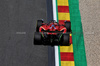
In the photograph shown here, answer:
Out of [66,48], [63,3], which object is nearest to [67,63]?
[66,48]

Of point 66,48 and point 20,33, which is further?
point 20,33

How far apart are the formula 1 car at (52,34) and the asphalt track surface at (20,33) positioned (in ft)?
2.18

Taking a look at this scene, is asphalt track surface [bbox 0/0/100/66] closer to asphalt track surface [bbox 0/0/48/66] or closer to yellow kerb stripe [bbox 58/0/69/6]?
asphalt track surface [bbox 0/0/48/66]

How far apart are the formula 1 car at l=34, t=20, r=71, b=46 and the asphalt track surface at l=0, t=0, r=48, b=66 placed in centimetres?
66

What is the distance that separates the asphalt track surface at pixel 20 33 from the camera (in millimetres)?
4906

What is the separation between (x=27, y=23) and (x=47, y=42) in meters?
1.50

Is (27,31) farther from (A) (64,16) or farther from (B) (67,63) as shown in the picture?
(B) (67,63)

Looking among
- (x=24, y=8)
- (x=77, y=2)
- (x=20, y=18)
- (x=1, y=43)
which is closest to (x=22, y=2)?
(x=24, y=8)

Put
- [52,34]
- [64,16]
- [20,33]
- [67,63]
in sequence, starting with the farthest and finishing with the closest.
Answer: [64,16]
[20,33]
[67,63]
[52,34]

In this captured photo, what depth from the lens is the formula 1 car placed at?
410 cm

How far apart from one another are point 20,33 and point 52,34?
181 cm

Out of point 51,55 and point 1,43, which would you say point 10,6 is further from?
point 51,55

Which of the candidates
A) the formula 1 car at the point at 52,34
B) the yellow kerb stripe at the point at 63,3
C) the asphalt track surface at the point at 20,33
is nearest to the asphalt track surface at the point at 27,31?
the asphalt track surface at the point at 20,33

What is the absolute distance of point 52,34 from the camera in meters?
4.27
